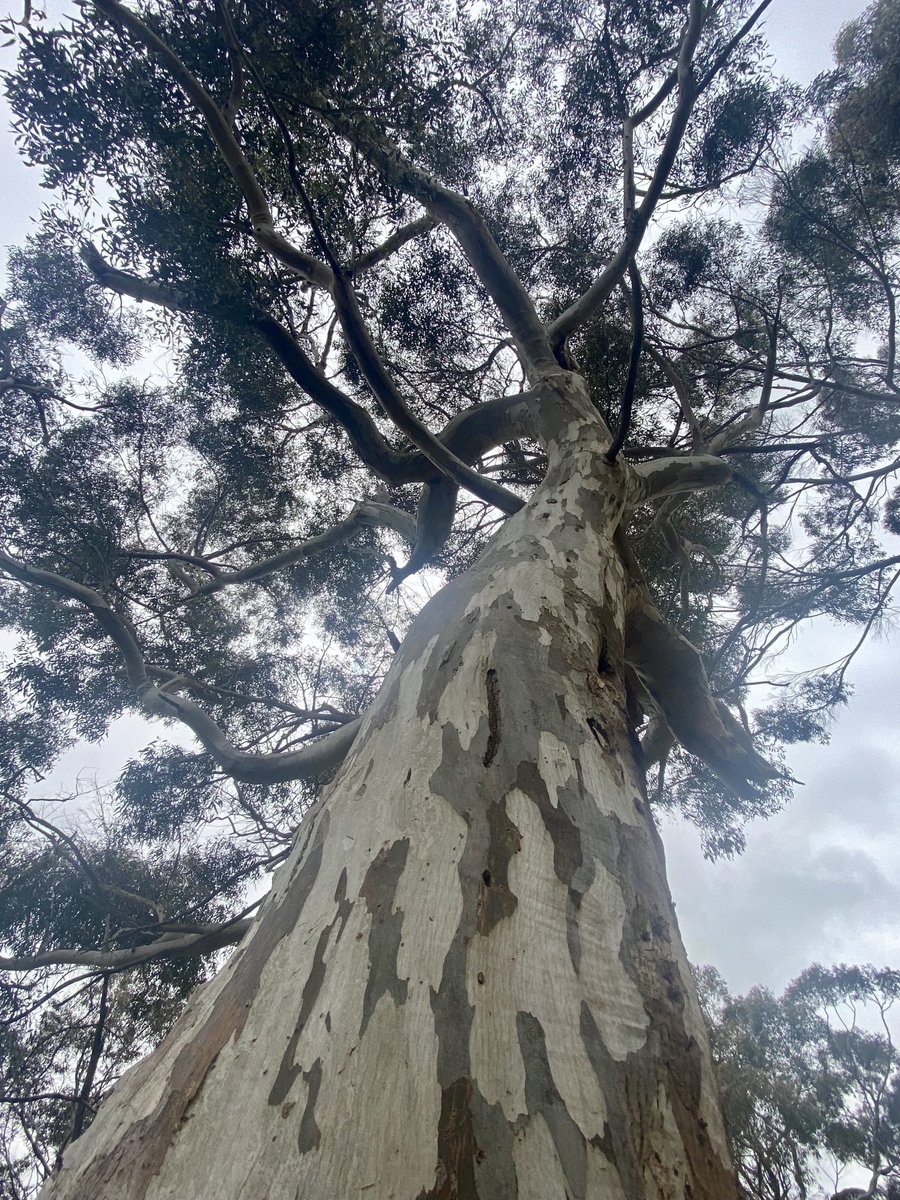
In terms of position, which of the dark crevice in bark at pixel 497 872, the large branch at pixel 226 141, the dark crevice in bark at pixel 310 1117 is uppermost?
the large branch at pixel 226 141

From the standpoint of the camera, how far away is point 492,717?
1.21m

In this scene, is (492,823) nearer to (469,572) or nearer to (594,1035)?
(594,1035)

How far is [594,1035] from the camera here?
0.74m

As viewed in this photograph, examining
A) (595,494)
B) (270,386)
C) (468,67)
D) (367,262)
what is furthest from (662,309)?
(595,494)

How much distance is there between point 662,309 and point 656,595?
2660mm

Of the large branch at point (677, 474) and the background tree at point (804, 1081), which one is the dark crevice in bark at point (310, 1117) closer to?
the large branch at point (677, 474)

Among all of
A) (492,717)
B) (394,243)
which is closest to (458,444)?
(394,243)

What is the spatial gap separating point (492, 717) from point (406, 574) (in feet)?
7.13

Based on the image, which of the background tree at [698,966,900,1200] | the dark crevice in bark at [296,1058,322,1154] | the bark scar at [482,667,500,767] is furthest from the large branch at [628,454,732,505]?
the background tree at [698,966,900,1200]

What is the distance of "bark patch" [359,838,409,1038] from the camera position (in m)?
0.75

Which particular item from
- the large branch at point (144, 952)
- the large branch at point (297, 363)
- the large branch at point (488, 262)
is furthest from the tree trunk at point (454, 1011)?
the large branch at point (488, 262)

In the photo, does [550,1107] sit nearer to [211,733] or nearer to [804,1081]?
[211,733]

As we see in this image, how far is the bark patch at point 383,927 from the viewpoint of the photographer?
753 millimetres

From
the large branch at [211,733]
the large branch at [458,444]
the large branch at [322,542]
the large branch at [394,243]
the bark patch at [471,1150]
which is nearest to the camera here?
the bark patch at [471,1150]
